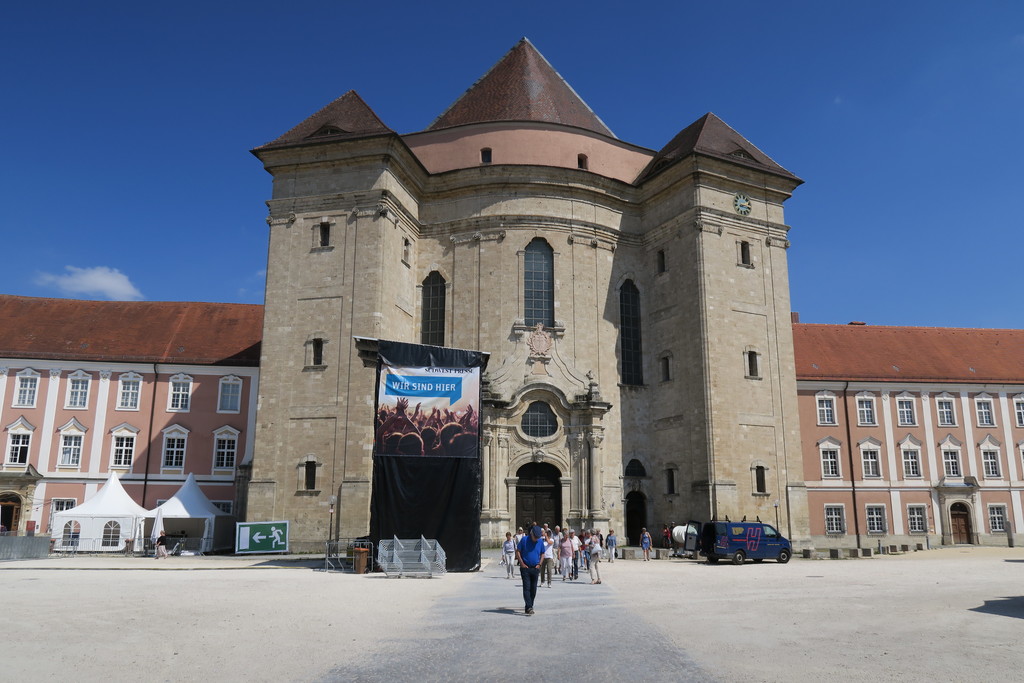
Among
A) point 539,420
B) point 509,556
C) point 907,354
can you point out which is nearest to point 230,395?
point 539,420

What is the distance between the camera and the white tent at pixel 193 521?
3170 centimetres

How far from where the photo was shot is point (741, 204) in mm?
34000

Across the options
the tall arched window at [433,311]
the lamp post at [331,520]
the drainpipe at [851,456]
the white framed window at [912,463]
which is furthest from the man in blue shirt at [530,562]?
the white framed window at [912,463]

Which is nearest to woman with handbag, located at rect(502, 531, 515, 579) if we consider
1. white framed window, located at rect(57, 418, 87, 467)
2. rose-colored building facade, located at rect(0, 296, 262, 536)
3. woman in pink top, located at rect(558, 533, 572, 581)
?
woman in pink top, located at rect(558, 533, 572, 581)

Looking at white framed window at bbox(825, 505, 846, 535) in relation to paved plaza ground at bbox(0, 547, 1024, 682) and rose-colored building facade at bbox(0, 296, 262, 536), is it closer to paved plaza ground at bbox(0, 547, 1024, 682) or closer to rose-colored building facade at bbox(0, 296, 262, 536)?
paved plaza ground at bbox(0, 547, 1024, 682)

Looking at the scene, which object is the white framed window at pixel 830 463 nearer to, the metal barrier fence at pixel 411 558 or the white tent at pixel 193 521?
the metal barrier fence at pixel 411 558

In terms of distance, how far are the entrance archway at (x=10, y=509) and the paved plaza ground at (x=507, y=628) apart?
57.8 feet

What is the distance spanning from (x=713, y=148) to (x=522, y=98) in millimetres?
9818

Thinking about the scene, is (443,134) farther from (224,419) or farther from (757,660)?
(757,660)

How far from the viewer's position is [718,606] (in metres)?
14.4

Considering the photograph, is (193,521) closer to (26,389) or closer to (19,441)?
(19,441)

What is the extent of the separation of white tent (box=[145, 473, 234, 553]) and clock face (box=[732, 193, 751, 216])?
82.5 feet

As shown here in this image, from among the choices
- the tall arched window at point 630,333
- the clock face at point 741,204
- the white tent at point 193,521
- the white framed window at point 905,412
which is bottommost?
the white tent at point 193,521

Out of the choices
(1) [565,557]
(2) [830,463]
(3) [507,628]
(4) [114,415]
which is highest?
(4) [114,415]
